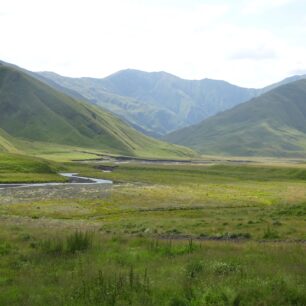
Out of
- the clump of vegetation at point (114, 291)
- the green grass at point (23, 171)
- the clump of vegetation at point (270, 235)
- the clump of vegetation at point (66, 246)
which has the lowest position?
the green grass at point (23, 171)

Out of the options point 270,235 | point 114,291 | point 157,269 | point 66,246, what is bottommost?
point 270,235

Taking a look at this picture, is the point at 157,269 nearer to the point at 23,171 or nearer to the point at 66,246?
the point at 66,246

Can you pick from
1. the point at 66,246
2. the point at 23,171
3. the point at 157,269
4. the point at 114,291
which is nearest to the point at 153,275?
the point at 157,269

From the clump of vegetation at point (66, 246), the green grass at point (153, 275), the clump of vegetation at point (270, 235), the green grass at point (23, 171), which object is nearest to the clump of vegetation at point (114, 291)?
the green grass at point (153, 275)

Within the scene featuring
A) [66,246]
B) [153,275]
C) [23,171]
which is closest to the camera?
[153,275]

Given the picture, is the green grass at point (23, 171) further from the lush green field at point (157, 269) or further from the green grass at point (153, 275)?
the green grass at point (153, 275)

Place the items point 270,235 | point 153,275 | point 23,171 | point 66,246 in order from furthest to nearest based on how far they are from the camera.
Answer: point 23,171 < point 270,235 < point 66,246 < point 153,275

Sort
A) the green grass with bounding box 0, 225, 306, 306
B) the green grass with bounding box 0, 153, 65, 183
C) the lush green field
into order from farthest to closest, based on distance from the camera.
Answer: the green grass with bounding box 0, 153, 65, 183 < the lush green field < the green grass with bounding box 0, 225, 306, 306

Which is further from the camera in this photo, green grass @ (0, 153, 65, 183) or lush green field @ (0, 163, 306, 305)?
green grass @ (0, 153, 65, 183)

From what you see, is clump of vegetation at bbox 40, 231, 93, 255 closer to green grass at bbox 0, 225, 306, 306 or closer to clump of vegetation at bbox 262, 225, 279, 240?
green grass at bbox 0, 225, 306, 306

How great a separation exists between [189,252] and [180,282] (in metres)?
7.21

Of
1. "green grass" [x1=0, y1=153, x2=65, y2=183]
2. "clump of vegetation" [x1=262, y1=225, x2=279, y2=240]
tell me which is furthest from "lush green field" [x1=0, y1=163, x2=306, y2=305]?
"green grass" [x1=0, y1=153, x2=65, y2=183]

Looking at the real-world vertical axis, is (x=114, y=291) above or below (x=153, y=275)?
above

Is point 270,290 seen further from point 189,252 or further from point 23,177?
point 23,177
